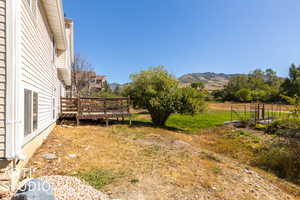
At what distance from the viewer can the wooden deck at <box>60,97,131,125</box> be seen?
9484mm

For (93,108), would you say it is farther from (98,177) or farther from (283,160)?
(283,160)

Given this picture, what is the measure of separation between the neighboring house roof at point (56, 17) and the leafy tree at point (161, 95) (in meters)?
5.74

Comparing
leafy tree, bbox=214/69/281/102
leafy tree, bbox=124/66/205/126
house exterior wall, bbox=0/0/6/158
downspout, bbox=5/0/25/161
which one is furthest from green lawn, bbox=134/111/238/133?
leafy tree, bbox=214/69/281/102

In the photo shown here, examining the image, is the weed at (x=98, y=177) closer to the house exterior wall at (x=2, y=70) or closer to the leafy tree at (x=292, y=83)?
the house exterior wall at (x=2, y=70)

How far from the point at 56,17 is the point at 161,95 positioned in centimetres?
746

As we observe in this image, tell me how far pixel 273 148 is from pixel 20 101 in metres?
8.21

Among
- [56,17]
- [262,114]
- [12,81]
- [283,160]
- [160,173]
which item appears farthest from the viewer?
[262,114]

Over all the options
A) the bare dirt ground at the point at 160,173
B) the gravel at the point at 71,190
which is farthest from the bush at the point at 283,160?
the gravel at the point at 71,190

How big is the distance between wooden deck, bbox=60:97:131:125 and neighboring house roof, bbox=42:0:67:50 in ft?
11.4

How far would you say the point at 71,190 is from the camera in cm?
267

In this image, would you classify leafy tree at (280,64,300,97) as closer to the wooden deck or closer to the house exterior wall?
the wooden deck

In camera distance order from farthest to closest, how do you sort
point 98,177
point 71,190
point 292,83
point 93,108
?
point 292,83, point 93,108, point 98,177, point 71,190

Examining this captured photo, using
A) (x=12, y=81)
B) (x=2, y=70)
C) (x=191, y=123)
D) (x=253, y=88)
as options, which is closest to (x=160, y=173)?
(x=12, y=81)

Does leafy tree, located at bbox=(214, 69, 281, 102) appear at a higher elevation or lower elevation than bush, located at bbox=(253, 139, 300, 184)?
higher
